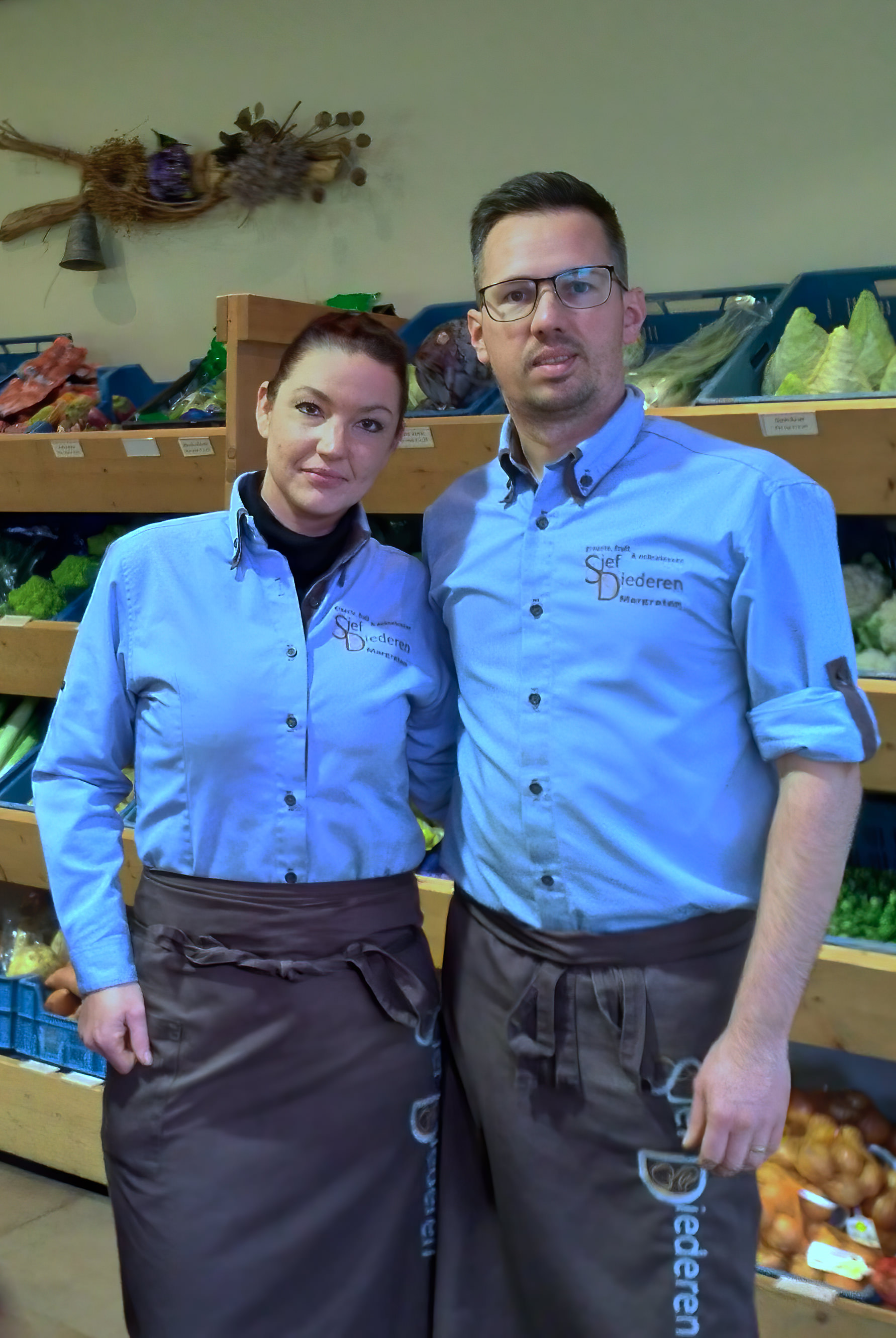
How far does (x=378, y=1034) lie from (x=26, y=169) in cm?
382

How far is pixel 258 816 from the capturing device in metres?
1.50

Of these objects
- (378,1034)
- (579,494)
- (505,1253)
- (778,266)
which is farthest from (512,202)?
(778,266)

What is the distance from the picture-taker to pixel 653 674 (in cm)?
139

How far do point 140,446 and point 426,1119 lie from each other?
6.12 feet

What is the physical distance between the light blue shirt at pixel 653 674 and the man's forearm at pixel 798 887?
0.04m

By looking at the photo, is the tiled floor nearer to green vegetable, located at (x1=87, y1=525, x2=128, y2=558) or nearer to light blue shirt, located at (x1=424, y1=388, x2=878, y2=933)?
light blue shirt, located at (x1=424, y1=388, x2=878, y2=933)

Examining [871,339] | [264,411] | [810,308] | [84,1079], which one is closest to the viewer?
[264,411]

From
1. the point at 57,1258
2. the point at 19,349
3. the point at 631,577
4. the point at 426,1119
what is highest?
the point at 19,349

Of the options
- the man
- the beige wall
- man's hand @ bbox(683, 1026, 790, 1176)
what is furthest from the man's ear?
the beige wall

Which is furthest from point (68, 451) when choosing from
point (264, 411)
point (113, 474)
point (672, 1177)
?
point (672, 1177)

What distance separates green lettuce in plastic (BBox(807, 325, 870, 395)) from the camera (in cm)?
212

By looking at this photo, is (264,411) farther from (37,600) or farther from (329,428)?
(37,600)

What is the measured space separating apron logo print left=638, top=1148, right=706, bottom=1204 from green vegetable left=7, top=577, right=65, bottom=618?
7.65 feet

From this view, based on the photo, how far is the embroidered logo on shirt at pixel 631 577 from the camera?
1374 millimetres
